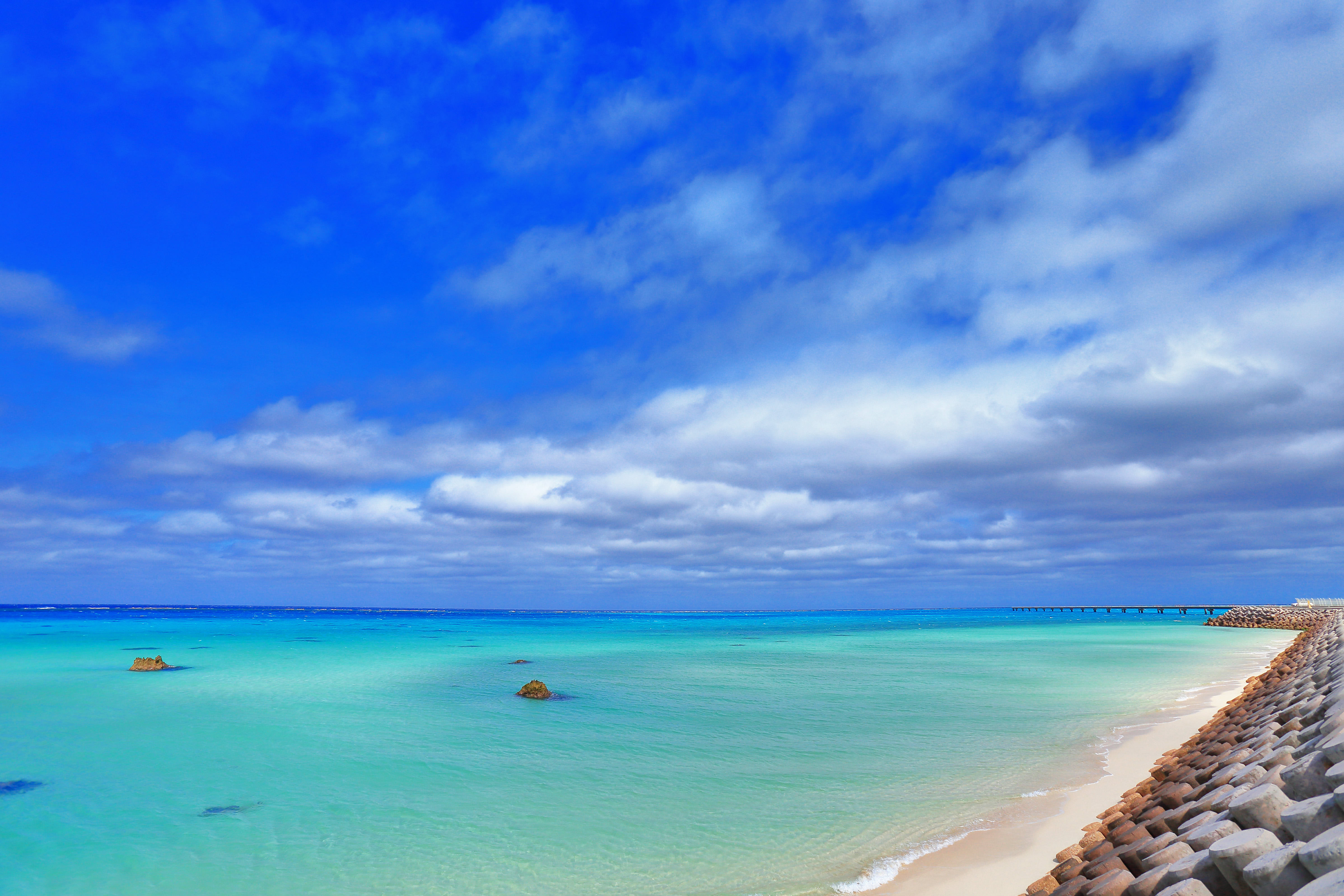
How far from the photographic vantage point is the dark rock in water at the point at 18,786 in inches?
626

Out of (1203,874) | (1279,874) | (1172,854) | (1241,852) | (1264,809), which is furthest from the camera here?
(1172,854)

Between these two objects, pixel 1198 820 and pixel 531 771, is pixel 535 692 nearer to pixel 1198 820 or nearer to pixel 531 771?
pixel 531 771

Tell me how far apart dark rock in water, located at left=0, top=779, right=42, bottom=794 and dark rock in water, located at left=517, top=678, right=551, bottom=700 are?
1556 centimetres

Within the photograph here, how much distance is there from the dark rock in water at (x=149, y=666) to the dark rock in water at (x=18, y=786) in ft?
96.9

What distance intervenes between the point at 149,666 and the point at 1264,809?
52330 mm

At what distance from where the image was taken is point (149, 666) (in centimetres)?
4275

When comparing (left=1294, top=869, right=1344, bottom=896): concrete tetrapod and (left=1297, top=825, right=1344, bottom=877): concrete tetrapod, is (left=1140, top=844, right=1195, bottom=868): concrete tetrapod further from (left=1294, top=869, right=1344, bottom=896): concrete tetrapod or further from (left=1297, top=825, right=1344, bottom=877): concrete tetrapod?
(left=1294, top=869, right=1344, bottom=896): concrete tetrapod

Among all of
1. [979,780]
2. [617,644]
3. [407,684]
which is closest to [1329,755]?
[979,780]

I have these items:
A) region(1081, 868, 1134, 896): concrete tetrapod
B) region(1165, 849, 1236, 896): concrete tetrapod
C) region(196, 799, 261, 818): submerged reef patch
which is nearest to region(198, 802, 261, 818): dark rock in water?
region(196, 799, 261, 818): submerged reef patch

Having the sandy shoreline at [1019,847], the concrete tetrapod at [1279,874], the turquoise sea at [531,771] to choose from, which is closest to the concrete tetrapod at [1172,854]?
the concrete tetrapod at [1279,874]

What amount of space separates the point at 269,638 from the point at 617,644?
40851 millimetres

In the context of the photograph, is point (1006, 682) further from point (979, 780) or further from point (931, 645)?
point (931, 645)

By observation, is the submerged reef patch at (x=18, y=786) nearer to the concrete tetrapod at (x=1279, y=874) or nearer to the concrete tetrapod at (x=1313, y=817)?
the concrete tetrapod at (x=1279, y=874)

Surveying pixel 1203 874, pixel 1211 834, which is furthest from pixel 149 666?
pixel 1203 874
